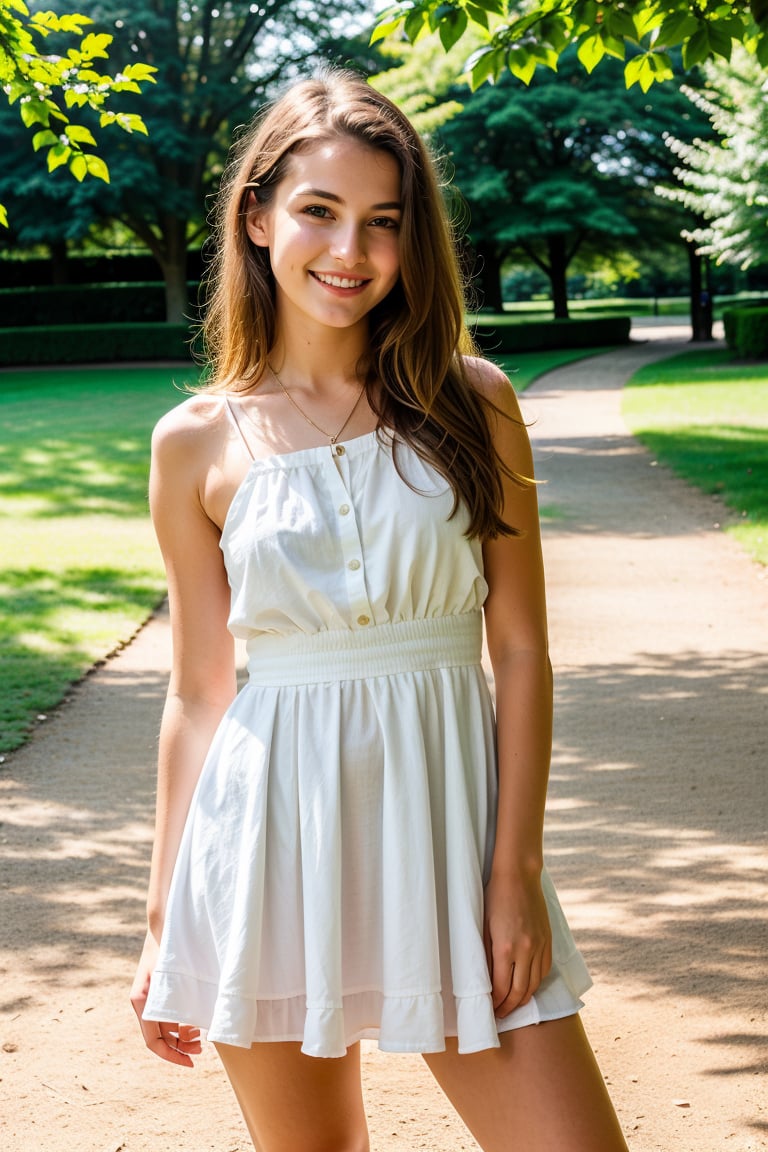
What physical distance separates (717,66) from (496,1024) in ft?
83.5

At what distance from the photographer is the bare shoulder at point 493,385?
220 centimetres

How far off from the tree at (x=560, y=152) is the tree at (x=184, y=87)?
4.82 metres

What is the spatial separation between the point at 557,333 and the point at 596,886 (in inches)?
1356

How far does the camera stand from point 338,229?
7.02 feet

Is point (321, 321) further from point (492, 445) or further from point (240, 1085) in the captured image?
point (240, 1085)

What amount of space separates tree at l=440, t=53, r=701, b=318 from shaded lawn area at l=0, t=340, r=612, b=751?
14923 mm

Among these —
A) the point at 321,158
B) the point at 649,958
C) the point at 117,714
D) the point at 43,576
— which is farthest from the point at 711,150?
the point at 321,158

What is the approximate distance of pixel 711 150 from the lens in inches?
1055

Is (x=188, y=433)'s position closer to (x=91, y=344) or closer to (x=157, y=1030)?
(x=157, y=1030)

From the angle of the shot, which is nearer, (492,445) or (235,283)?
(492,445)

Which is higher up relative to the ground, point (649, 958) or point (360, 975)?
point (360, 975)

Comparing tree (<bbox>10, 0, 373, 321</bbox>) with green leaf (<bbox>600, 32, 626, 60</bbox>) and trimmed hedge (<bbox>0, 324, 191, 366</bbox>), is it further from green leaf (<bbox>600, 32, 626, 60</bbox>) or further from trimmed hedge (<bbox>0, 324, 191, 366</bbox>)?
green leaf (<bbox>600, 32, 626, 60</bbox>)

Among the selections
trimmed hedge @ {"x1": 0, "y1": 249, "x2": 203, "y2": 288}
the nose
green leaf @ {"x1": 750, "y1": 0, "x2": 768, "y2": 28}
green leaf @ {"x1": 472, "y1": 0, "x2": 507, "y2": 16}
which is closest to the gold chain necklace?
the nose

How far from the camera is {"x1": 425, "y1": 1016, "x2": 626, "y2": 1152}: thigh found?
187 cm
